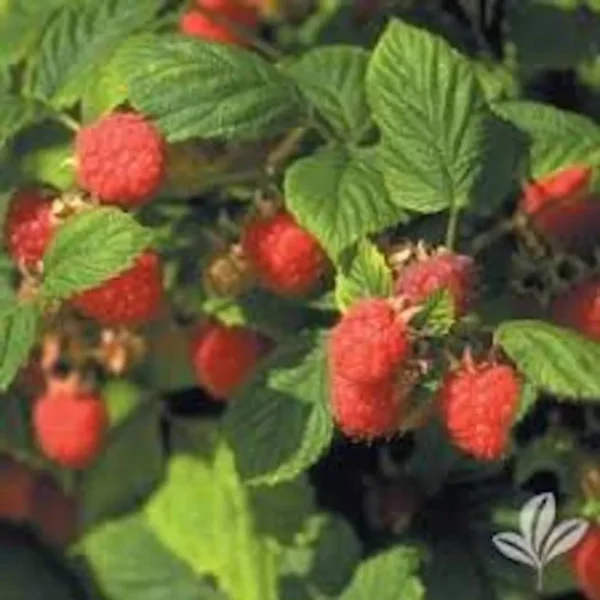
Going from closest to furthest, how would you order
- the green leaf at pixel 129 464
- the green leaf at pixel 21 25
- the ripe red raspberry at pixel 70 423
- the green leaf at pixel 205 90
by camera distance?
the green leaf at pixel 205 90
the green leaf at pixel 21 25
the ripe red raspberry at pixel 70 423
the green leaf at pixel 129 464

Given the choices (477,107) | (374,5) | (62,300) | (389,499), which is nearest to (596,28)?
(374,5)

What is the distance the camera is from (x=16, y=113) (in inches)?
58.3

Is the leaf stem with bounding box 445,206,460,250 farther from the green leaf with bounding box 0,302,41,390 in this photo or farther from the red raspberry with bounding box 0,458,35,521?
the red raspberry with bounding box 0,458,35,521

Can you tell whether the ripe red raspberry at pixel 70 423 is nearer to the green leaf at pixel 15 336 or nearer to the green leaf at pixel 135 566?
the green leaf at pixel 135 566

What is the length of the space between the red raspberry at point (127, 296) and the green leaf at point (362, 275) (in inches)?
6.1

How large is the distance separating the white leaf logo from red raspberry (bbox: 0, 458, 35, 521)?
1.77 feet

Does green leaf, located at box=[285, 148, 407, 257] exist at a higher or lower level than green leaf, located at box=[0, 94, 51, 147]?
lower

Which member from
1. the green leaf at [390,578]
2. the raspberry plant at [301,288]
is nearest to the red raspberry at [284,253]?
the raspberry plant at [301,288]

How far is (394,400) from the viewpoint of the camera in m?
1.34

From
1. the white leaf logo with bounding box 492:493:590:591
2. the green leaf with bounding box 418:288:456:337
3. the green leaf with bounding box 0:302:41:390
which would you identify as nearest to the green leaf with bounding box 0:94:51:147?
the green leaf with bounding box 0:302:41:390

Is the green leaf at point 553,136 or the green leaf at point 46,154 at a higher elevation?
the green leaf at point 553,136

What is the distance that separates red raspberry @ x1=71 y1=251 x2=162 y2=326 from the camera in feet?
4.72

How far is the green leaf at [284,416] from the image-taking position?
4.77 feet

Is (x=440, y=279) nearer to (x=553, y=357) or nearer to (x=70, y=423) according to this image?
(x=553, y=357)
